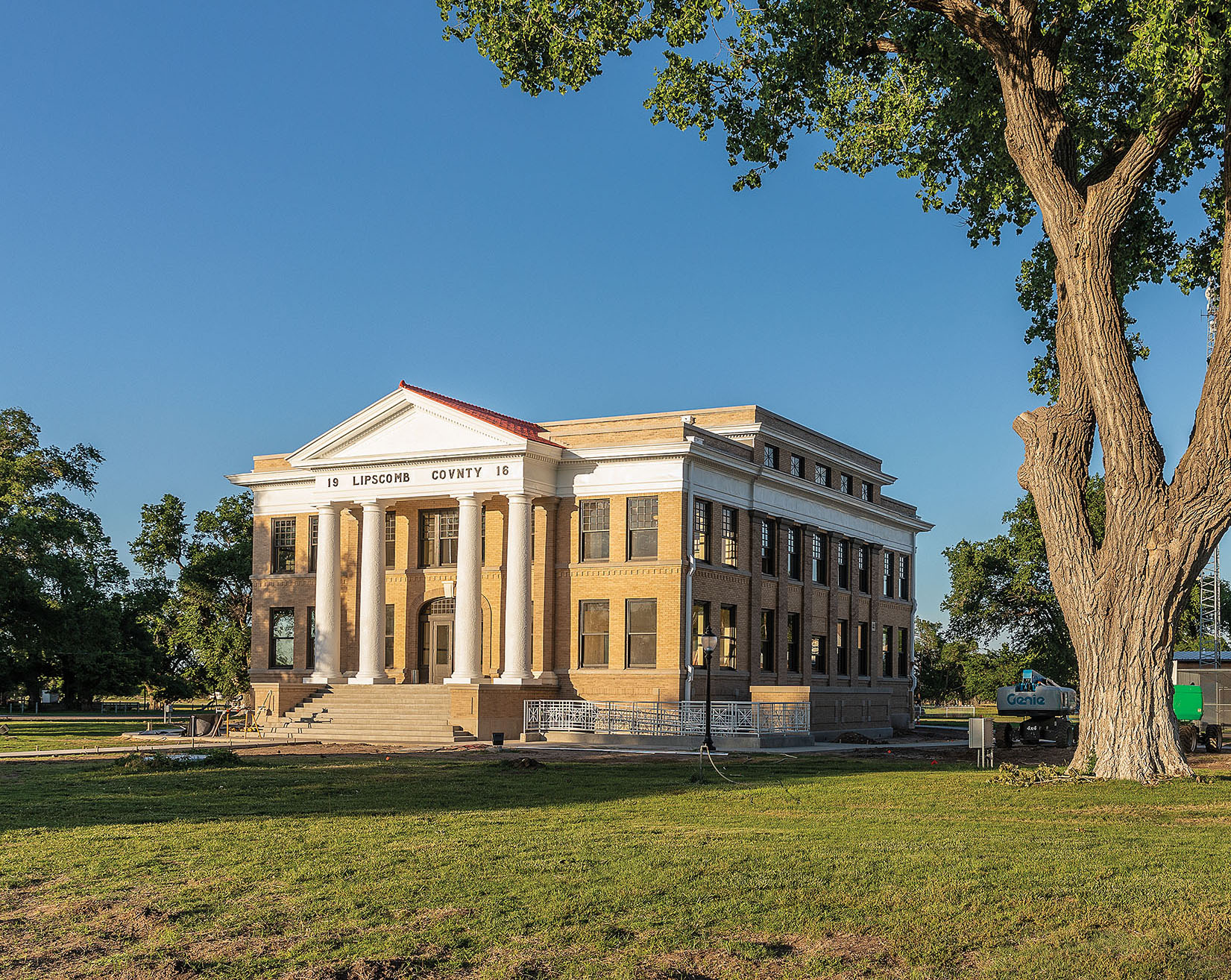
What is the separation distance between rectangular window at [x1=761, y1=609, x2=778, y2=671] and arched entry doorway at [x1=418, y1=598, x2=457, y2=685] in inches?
430

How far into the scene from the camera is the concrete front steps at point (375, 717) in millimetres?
37031

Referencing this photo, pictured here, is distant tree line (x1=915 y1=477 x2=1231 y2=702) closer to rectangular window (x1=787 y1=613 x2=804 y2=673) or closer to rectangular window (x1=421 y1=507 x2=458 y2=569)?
rectangular window (x1=787 y1=613 x2=804 y2=673)

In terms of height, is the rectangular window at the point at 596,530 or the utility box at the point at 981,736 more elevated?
the rectangular window at the point at 596,530

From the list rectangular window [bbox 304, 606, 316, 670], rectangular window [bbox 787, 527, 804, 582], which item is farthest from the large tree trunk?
rectangular window [bbox 304, 606, 316, 670]

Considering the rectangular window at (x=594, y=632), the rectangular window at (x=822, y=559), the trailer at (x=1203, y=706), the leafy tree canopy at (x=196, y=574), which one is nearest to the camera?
the trailer at (x=1203, y=706)

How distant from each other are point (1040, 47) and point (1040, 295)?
21.9 feet

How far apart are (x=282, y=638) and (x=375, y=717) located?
34.7 ft

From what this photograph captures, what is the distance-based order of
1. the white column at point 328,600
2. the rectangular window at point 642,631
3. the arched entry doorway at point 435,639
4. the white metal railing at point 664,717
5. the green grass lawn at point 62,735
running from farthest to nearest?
the arched entry doorway at point 435,639, the white column at point 328,600, the rectangular window at point 642,631, the white metal railing at point 664,717, the green grass lawn at point 62,735

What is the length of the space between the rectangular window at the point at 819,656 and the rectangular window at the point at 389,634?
1600cm

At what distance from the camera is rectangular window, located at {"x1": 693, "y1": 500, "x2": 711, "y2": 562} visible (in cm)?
4088

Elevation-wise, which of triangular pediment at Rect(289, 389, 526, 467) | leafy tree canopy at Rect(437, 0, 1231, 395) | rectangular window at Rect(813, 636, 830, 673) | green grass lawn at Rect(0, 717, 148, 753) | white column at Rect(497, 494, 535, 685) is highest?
leafy tree canopy at Rect(437, 0, 1231, 395)

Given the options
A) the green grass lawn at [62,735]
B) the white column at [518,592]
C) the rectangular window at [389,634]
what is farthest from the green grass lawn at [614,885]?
the rectangular window at [389,634]

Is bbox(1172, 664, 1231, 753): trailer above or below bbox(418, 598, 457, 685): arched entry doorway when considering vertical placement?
below

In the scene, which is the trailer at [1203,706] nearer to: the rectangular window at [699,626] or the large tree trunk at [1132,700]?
the large tree trunk at [1132,700]
